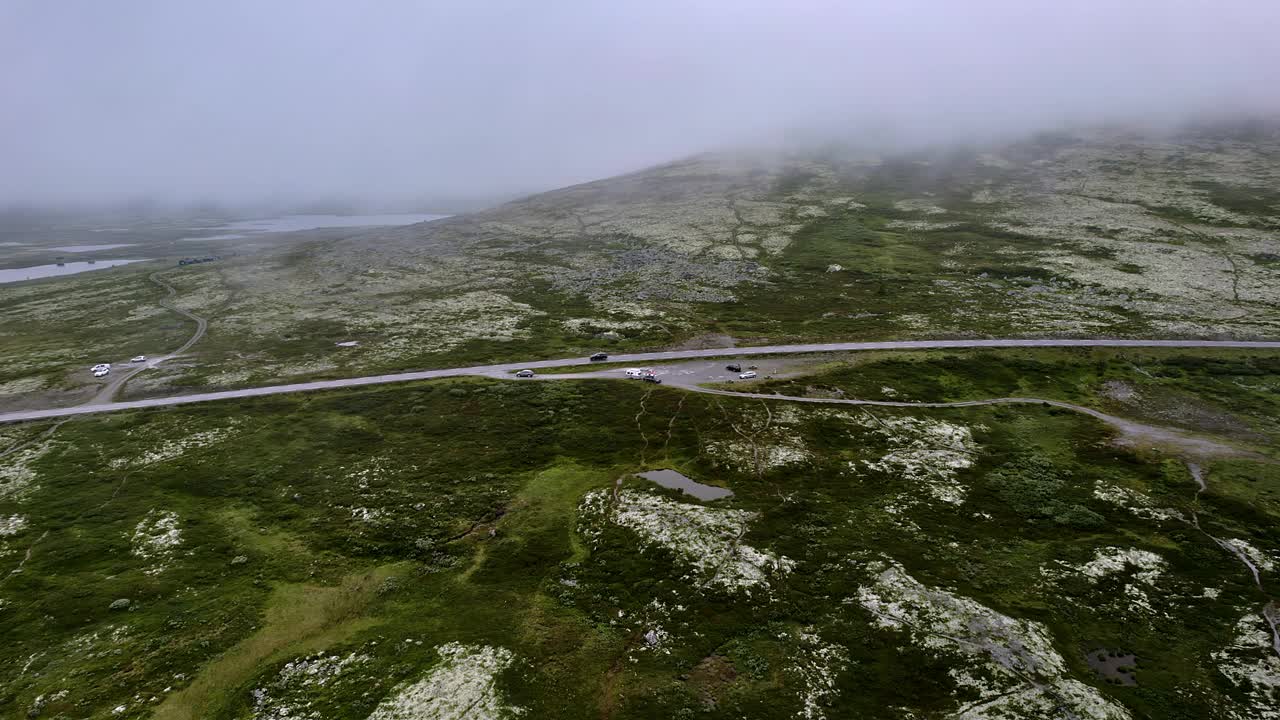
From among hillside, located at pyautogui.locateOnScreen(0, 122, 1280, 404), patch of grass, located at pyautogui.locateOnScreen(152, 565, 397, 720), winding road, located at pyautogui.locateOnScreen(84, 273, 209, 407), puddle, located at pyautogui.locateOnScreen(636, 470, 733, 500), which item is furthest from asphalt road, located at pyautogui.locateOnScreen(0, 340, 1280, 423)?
patch of grass, located at pyautogui.locateOnScreen(152, 565, 397, 720)

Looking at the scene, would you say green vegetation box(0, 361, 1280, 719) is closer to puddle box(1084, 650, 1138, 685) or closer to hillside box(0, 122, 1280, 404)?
puddle box(1084, 650, 1138, 685)

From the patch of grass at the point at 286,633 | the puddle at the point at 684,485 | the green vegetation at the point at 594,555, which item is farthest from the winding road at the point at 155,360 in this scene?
the puddle at the point at 684,485

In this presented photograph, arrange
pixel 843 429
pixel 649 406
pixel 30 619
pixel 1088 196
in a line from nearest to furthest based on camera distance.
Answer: pixel 30 619, pixel 843 429, pixel 649 406, pixel 1088 196

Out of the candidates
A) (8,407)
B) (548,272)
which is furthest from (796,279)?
(8,407)

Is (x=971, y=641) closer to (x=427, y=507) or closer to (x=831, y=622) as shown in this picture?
(x=831, y=622)

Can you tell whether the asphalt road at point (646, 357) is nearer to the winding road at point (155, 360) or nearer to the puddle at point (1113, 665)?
the winding road at point (155, 360)

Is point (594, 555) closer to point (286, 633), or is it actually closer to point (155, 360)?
point (286, 633)
